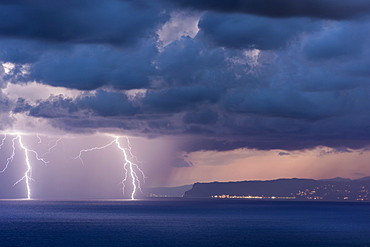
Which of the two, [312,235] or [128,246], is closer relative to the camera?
[128,246]

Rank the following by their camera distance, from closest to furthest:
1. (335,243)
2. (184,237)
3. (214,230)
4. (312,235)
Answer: (335,243) → (184,237) → (312,235) → (214,230)

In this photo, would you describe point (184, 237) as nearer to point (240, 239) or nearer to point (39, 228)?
point (240, 239)

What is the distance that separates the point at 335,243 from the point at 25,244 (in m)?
61.8

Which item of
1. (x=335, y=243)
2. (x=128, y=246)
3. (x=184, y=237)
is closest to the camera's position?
(x=128, y=246)

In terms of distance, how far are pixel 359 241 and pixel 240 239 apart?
25.0 meters

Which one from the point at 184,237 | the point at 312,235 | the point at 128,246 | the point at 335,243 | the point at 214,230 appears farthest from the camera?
the point at 214,230

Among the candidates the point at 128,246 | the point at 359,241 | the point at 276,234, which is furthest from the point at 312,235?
the point at 128,246

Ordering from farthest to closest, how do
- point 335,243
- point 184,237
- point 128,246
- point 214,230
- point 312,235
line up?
point 214,230 → point 312,235 → point 184,237 → point 335,243 → point 128,246

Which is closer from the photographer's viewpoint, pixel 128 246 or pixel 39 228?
pixel 128 246

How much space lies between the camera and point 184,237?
457ft

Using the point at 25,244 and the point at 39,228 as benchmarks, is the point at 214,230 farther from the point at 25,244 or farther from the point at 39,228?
the point at 25,244

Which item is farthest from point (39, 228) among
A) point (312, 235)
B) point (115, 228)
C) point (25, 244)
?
point (312, 235)

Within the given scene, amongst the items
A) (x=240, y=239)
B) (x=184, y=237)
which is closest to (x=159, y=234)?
(x=184, y=237)

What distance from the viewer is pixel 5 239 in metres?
130
